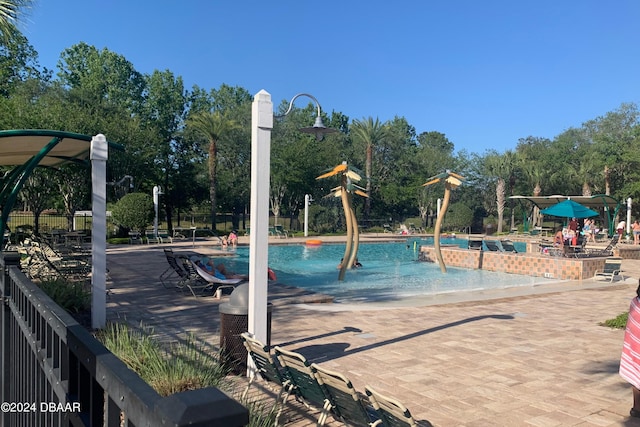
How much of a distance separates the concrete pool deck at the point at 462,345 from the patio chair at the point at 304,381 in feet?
0.65

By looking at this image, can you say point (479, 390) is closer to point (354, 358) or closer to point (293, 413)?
point (354, 358)

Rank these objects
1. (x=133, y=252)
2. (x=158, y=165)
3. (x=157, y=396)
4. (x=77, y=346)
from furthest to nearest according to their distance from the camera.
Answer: (x=158, y=165) < (x=133, y=252) < (x=77, y=346) < (x=157, y=396)

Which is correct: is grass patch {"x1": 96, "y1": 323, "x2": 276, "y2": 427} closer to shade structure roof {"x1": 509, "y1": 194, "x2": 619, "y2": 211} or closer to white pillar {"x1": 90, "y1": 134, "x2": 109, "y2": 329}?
white pillar {"x1": 90, "y1": 134, "x2": 109, "y2": 329}

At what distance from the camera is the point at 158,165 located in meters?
37.9

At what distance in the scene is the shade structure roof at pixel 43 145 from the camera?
27.9 ft

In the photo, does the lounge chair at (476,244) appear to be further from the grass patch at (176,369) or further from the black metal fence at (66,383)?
the black metal fence at (66,383)

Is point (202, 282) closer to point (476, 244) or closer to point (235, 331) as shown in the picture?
point (235, 331)

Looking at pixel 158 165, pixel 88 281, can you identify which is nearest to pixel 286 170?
pixel 158 165

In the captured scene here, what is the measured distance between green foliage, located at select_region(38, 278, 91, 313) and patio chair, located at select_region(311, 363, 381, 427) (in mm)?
5133

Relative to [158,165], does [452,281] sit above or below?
below

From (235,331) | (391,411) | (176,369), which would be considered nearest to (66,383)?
(391,411)

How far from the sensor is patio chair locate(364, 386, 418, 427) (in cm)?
323

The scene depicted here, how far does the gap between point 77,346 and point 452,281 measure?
15.4 meters

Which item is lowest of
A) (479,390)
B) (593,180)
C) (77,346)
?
(479,390)
